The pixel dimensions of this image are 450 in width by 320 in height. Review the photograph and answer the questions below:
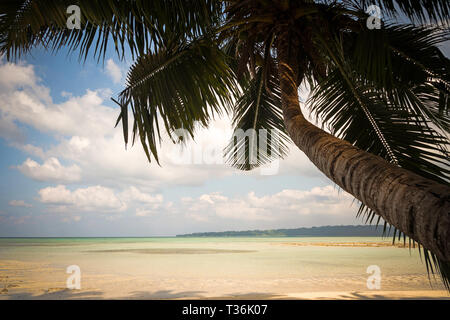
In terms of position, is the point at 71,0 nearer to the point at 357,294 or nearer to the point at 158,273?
the point at 357,294

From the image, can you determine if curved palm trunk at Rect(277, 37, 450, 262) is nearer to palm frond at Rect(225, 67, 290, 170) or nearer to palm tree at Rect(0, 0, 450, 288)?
palm tree at Rect(0, 0, 450, 288)

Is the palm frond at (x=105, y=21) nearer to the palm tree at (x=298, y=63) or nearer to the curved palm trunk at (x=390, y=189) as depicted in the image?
the palm tree at (x=298, y=63)

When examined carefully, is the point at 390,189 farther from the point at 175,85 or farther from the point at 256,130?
the point at 256,130

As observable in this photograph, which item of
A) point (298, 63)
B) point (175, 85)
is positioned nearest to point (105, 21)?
point (175, 85)

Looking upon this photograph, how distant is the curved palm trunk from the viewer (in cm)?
65

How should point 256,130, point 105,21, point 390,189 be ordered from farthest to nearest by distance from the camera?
point 256,130
point 105,21
point 390,189

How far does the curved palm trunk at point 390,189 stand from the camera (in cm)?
65

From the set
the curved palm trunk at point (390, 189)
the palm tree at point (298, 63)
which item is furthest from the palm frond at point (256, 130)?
the curved palm trunk at point (390, 189)

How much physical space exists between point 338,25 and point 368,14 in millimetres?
267

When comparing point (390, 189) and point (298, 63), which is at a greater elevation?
point (298, 63)

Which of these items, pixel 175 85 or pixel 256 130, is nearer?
pixel 175 85

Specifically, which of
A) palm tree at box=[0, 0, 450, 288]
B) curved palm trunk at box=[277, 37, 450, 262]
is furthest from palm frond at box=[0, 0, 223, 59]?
curved palm trunk at box=[277, 37, 450, 262]

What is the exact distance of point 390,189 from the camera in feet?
2.77

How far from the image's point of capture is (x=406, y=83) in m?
2.51
